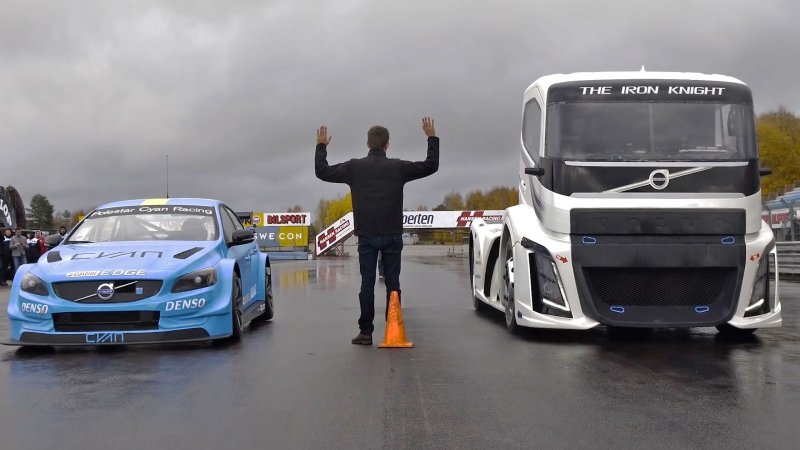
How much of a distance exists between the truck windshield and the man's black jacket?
51.1 inches

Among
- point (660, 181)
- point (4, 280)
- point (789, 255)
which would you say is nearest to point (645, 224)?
point (660, 181)

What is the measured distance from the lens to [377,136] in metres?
7.75

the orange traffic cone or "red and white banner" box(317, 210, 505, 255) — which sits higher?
"red and white banner" box(317, 210, 505, 255)

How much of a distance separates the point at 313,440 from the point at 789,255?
61.0ft

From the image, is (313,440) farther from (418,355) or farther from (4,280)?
(4,280)

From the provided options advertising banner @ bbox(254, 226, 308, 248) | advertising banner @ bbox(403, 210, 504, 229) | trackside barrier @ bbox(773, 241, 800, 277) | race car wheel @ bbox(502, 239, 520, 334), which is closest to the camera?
race car wheel @ bbox(502, 239, 520, 334)

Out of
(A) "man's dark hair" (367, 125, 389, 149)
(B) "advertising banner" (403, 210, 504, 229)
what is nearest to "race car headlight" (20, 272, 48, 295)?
(A) "man's dark hair" (367, 125, 389, 149)

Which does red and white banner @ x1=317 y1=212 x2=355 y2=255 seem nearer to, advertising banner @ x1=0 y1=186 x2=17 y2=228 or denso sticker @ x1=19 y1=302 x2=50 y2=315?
advertising banner @ x1=0 y1=186 x2=17 y2=228

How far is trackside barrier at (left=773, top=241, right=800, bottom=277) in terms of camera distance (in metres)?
19.3

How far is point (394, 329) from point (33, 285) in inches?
129

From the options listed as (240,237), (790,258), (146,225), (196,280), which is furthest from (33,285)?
(790,258)

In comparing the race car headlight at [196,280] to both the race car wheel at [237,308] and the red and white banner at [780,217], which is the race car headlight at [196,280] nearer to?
the race car wheel at [237,308]

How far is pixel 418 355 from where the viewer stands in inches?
276

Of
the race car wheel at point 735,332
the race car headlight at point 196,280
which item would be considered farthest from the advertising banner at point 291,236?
the race car wheel at point 735,332
